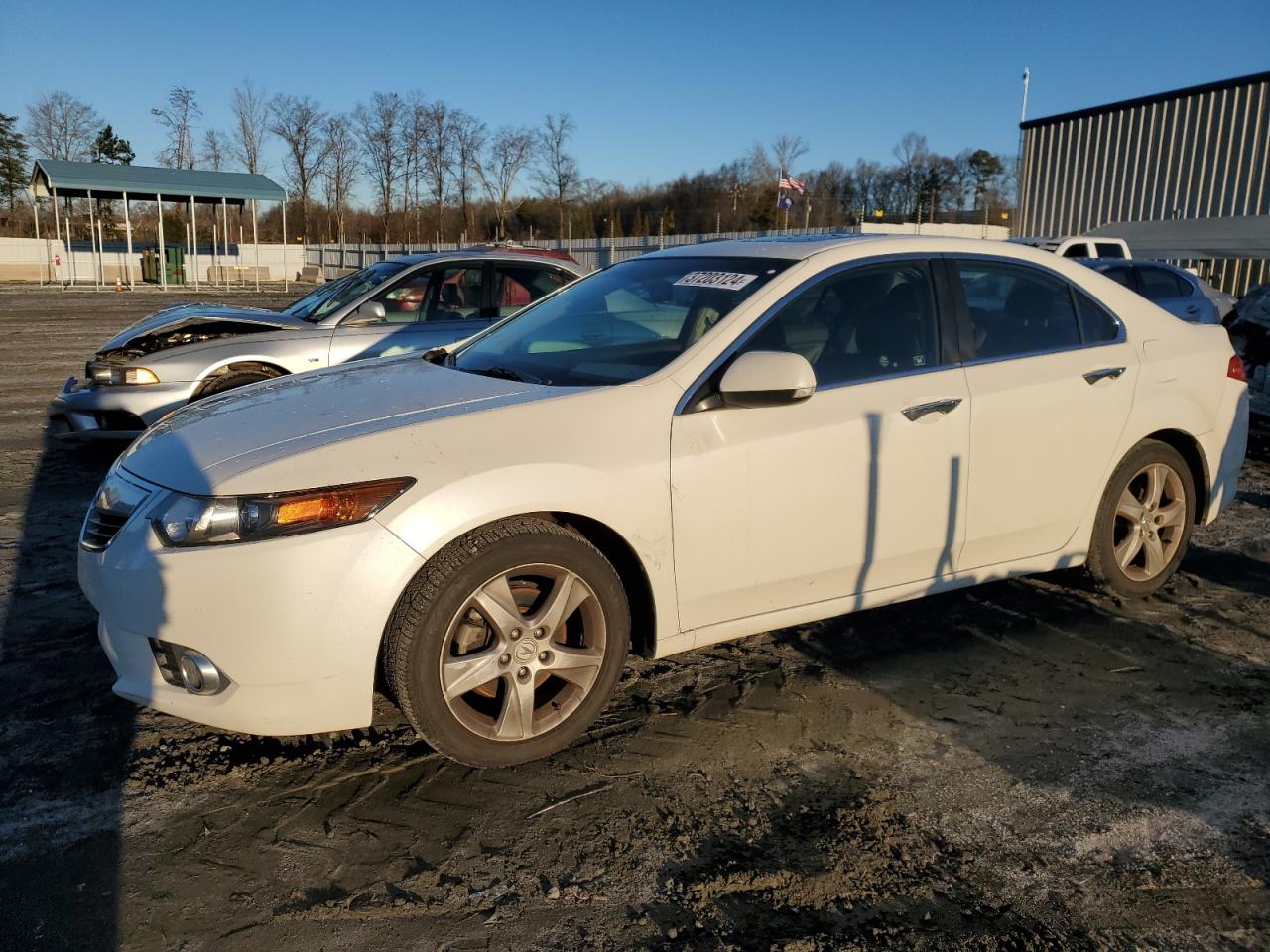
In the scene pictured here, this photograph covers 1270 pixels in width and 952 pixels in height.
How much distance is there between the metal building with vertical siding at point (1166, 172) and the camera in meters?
21.2

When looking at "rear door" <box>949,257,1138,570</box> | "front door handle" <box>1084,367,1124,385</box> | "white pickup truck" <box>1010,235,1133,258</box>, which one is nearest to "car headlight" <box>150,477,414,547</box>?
"rear door" <box>949,257,1138,570</box>

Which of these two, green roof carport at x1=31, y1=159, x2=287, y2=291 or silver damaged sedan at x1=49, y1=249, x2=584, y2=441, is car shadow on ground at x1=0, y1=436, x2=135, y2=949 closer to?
silver damaged sedan at x1=49, y1=249, x2=584, y2=441

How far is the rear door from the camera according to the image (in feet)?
13.5

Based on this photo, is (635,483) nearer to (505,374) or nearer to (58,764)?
(505,374)

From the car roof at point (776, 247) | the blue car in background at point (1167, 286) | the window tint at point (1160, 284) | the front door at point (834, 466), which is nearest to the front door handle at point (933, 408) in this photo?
the front door at point (834, 466)

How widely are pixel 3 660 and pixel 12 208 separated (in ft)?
251

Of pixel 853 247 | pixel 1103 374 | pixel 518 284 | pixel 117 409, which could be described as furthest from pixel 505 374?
pixel 117 409

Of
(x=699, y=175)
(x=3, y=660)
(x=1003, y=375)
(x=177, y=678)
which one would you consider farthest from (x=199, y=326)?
(x=699, y=175)

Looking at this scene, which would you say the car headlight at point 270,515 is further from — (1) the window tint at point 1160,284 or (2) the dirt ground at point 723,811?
(1) the window tint at point 1160,284

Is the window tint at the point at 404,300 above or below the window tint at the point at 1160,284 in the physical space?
below

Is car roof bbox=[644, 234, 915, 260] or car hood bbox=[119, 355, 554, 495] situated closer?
car hood bbox=[119, 355, 554, 495]

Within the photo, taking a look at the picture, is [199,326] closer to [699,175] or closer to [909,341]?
[909,341]

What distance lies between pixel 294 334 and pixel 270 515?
5.12 m

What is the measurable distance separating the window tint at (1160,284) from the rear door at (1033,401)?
10559 millimetres
